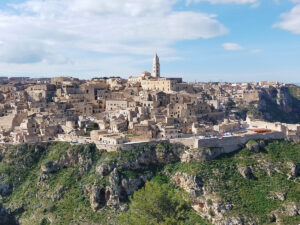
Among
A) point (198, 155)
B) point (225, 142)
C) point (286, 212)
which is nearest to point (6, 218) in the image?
point (198, 155)

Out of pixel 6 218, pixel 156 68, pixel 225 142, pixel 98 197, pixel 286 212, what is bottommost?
pixel 6 218

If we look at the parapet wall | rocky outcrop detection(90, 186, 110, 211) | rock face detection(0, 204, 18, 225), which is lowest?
rock face detection(0, 204, 18, 225)

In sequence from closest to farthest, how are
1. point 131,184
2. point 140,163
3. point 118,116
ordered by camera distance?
1. point 131,184
2. point 140,163
3. point 118,116

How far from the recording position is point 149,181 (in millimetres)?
49969

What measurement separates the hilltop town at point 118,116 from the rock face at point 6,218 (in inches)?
519

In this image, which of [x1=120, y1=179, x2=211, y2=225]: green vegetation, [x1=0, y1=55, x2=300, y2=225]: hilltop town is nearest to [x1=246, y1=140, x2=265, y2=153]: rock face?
[x1=0, y1=55, x2=300, y2=225]: hilltop town

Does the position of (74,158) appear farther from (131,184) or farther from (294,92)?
(294,92)

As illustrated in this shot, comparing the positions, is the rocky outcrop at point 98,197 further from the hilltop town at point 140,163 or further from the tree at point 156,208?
the tree at point 156,208

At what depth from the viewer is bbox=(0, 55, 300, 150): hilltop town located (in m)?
57.3

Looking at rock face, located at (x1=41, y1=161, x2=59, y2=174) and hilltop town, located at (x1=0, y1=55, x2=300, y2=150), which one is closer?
rock face, located at (x1=41, y1=161, x2=59, y2=174)

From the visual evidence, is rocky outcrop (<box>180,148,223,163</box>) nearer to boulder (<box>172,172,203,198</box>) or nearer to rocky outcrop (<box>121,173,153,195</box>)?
boulder (<box>172,172,203,198</box>)

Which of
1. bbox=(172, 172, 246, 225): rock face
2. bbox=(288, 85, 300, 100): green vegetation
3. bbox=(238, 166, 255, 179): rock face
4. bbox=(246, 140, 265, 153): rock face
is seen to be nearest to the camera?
bbox=(172, 172, 246, 225): rock face

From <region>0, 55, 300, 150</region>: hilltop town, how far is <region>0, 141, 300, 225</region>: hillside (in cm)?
308

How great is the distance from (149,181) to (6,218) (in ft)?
67.9
